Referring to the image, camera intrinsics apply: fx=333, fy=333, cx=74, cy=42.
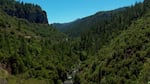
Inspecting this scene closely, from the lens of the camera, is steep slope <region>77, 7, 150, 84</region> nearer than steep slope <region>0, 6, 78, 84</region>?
Yes

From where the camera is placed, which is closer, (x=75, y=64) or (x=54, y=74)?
(x=54, y=74)

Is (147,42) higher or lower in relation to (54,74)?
higher

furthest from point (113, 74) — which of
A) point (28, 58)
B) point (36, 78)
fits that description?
point (28, 58)

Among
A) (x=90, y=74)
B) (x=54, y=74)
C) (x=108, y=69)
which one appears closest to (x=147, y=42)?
(x=108, y=69)

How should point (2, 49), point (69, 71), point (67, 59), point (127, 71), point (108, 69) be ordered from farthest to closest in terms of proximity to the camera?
point (67, 59), point (69, 71), point (2, 49), point (108, 69), point (127, 71)

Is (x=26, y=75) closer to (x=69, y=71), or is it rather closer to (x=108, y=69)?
(x=108, y=69)

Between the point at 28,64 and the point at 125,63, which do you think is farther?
the point at 28,64

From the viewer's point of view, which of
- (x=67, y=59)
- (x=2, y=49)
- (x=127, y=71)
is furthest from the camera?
(x=67, y=59)

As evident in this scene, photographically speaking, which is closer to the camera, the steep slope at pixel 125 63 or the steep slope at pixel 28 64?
the steep slope at pixel 125 63

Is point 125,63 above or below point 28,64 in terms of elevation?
above
